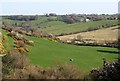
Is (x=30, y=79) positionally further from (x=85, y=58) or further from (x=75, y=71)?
(x=85, y=58)

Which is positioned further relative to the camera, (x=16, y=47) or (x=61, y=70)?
(x=16, y=47)

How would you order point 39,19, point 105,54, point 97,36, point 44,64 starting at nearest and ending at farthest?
point 44,64
point 105,54
point 97,36
point 39,19

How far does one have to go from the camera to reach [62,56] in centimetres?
3772

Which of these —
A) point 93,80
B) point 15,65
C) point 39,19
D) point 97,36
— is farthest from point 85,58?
point 39,19

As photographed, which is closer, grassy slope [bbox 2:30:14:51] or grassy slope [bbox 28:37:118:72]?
grassy slope [bbox 28:37:118:72]

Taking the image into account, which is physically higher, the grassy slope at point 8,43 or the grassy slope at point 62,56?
the grassy slope at point 8,43

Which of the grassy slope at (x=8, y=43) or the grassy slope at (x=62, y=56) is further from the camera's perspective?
the grassy slope at (x=8, y=43)

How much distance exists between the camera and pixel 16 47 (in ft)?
122

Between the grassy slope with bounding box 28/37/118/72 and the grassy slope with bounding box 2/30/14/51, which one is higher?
the grassy slope with bounding box 2/30/14/51

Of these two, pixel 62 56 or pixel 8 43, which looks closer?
pixel 62 56

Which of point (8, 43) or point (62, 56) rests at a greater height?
point (8, 43)

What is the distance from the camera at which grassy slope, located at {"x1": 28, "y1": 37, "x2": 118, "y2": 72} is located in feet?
112

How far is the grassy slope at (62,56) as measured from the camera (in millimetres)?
34000

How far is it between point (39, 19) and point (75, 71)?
349ft
